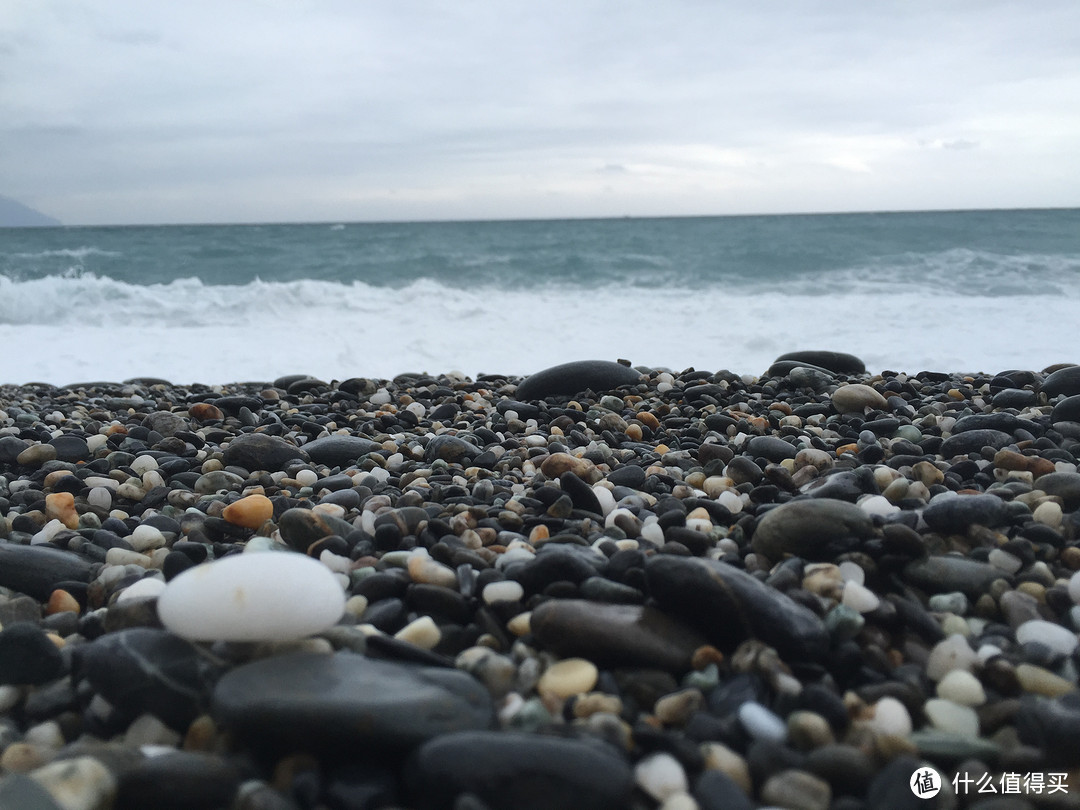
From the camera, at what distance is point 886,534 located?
1742mm

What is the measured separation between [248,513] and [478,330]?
8307 mm

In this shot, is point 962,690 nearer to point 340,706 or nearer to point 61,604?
point 340,706

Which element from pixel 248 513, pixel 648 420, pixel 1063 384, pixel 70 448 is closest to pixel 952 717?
pixel 248 513

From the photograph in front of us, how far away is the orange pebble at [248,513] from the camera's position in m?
2.24

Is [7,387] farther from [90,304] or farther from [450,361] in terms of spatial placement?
[90,304]

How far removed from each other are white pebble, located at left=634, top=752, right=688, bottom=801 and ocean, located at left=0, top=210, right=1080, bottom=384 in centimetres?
656

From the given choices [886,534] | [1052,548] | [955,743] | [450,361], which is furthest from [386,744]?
[450,361]

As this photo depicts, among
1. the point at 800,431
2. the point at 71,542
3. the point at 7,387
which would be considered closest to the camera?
the point at 71,542

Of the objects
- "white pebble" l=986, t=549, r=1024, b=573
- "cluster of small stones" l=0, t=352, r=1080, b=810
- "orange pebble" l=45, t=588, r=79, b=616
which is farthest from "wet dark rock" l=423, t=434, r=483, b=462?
"white pebble" l=986, t=549, r=1024, b=573

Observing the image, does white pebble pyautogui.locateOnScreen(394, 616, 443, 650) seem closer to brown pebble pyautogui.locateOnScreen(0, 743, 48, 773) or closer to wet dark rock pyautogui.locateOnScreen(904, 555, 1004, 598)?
brown pebble pyautogui.locateOnScreen(0, 743, 48, 773)

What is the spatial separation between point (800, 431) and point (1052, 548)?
1.33m

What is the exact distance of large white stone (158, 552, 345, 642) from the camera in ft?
4.50

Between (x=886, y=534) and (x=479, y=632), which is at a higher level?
(x=886, y=534)

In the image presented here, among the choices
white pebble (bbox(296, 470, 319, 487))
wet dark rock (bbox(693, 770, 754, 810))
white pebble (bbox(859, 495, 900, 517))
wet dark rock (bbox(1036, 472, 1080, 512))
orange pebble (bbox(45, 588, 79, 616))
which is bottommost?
wet dark rock (bbox(693, 770, 754, 810))
